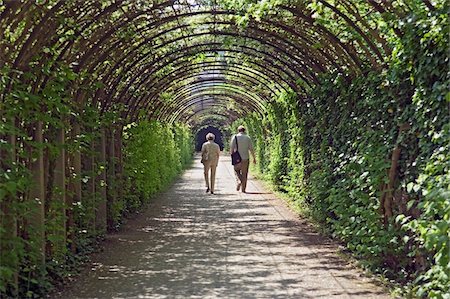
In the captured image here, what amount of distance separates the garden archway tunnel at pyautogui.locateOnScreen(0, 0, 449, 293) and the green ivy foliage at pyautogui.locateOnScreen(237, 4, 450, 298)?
24 mm

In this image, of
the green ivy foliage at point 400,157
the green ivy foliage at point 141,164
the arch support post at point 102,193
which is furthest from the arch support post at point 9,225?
the green ivy foliage at point 141,164

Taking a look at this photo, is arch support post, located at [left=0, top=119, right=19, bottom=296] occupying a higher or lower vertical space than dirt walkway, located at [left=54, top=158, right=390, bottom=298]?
higher

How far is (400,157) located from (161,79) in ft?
30.8

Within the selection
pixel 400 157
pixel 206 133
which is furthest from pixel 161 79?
pixel 206 133

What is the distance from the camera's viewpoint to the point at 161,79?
15.0m

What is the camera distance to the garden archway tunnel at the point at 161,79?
5469mm

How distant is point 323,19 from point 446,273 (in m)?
4.78

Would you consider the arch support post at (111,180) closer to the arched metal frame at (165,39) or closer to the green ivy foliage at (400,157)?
the arched metal frame at (165,39)

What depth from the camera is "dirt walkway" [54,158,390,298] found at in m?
6.14

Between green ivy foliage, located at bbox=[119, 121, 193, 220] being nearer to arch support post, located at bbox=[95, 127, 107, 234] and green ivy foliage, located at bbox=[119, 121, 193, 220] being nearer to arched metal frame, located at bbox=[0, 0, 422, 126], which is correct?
arched metal frame, located at bbox=[0, 0, 422, 126]

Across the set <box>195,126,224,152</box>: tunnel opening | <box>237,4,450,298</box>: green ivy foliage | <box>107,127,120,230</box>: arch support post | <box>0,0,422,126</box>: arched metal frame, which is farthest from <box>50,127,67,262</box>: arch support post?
<box>195,126,224,152</box>: tunnel opening

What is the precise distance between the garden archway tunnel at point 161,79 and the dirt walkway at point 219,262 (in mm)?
499

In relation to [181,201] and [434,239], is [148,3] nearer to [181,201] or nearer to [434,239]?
[434,239]

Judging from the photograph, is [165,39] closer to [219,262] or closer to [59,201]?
[219,262]
